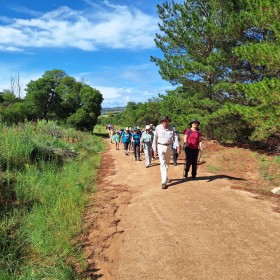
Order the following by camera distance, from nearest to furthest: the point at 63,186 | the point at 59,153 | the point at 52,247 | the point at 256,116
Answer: the point at 52,247 < the point at 63,186 < the point at 256,116 < the point at 59,153

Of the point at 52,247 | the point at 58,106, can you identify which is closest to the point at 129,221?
the point at 52,247

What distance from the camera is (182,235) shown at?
5.17 meters

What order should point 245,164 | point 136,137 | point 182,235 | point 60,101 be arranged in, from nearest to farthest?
1. point 182,235
2. point 245,164
3. point 136,137
4. point 60,101

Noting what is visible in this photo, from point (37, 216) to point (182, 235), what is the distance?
284cm

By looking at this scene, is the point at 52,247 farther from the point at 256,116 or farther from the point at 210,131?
the point at 210,131

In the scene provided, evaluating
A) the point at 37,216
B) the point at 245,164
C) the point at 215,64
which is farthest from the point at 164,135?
the point at 215,64

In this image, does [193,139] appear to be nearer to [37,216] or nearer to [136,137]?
[37,216]

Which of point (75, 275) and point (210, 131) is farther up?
point (210, 131)

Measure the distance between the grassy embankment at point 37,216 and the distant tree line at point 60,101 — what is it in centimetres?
2908

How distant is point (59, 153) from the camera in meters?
13.1

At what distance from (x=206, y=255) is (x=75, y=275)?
1907 millimetres

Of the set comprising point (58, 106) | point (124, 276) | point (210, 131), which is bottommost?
point (124, 276)

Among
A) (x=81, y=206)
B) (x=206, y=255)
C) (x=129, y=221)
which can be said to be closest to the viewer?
(x=206, y=255)

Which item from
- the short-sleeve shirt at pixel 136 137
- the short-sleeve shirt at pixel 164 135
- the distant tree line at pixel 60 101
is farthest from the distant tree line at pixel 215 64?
the distant tree line at pixel 60 101
